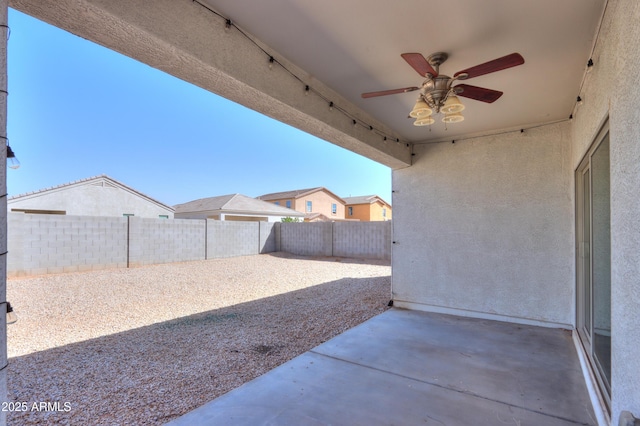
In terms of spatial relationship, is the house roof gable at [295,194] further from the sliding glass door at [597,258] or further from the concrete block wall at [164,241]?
the sliding glass door at [597,258]

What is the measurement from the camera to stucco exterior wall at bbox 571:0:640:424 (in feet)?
4.27

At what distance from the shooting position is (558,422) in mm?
2158

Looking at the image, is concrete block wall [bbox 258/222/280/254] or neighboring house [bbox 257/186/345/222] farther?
neighboring house [bbox 257/186/345/222]

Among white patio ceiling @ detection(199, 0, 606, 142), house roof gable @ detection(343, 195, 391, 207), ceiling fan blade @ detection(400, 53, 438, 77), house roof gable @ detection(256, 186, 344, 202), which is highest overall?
house roof gable @ detection(256, 186, 344, 202)

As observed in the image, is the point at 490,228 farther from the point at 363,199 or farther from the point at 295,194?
the point at 363,199

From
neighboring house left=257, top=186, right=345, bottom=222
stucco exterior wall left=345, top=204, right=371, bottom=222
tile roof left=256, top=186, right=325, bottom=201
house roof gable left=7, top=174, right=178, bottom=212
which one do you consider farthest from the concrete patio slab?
stucco exterior wall left=345, top=204, right=371, bottom=222

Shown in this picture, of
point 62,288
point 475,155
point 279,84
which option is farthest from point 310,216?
point 279,84

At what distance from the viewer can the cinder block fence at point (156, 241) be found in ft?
27.0

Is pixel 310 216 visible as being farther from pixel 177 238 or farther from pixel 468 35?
pixel 468 35

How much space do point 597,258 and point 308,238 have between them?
39.1 ft

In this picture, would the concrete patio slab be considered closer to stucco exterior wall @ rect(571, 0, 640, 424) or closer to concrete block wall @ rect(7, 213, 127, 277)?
stucco exterior wall @ rect(571, 0, 640, 424)

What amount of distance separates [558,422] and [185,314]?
4.81 m

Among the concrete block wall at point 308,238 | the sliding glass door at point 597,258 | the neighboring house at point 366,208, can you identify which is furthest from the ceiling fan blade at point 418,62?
the neighboring house at point 366,208

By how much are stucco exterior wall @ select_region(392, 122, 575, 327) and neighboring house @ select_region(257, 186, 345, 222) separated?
63.2 ft
